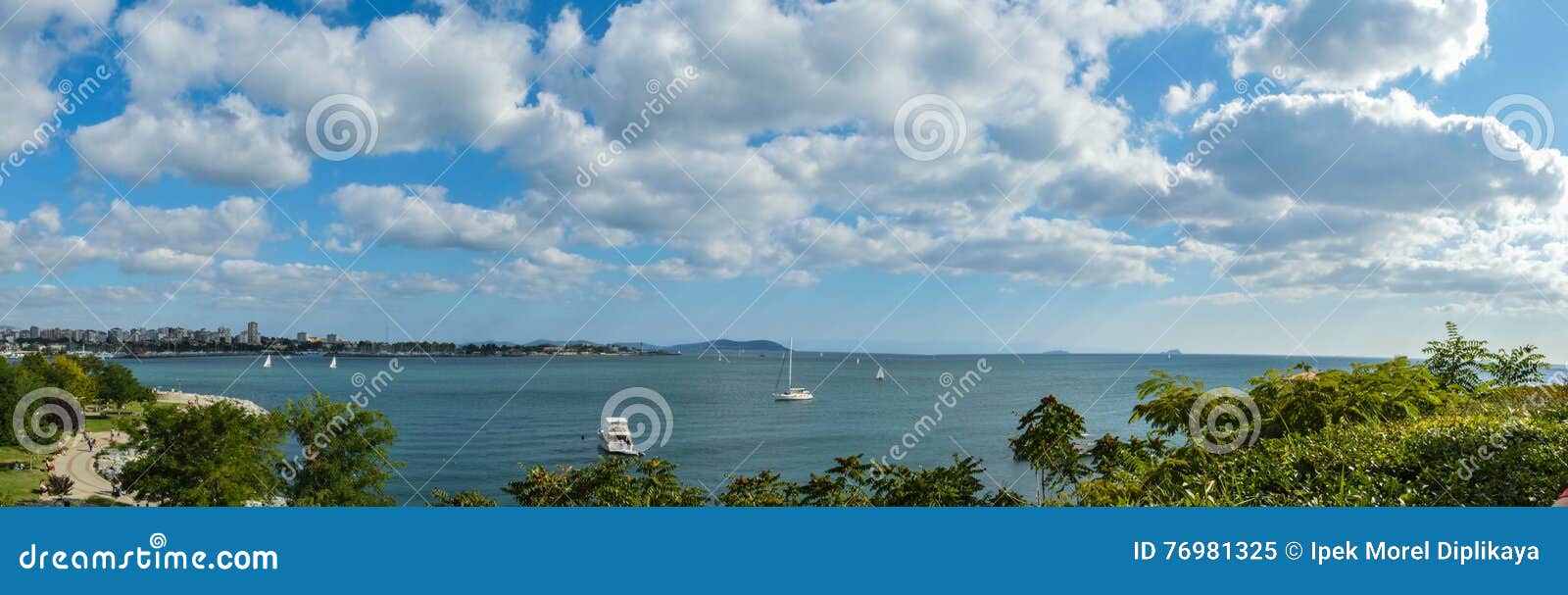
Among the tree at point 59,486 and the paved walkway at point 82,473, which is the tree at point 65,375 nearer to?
the paved walkway at point 82,473

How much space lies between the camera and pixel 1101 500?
4.41 metres

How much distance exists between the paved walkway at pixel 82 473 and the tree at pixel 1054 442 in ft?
84.3

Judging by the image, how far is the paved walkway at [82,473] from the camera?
26906mm

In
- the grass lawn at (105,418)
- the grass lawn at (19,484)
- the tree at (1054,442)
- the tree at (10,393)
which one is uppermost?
the grass lawn at (105,418)

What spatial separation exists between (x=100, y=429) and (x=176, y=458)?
3665 centimetres

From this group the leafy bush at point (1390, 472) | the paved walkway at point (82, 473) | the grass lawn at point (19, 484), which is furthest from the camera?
the paved walkway at point (82, 473)

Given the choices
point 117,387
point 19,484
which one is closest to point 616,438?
point 19,484

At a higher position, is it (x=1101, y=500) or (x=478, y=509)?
(x=1101, y=500)

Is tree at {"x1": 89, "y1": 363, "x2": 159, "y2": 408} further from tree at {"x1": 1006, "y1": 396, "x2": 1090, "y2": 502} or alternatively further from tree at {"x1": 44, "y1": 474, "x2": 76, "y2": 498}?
tree at {"x1": 1006, "y1": 396, "x2": 1090, "y2": 502}

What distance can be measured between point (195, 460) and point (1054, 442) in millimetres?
20054

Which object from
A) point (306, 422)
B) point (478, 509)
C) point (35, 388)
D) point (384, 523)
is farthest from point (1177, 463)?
point (35, 388)

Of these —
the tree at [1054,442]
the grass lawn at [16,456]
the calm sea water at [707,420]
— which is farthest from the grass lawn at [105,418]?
the tree at [1054,442]

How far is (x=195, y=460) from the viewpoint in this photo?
2008 centimetres

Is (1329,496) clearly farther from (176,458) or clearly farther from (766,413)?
(766,413)
